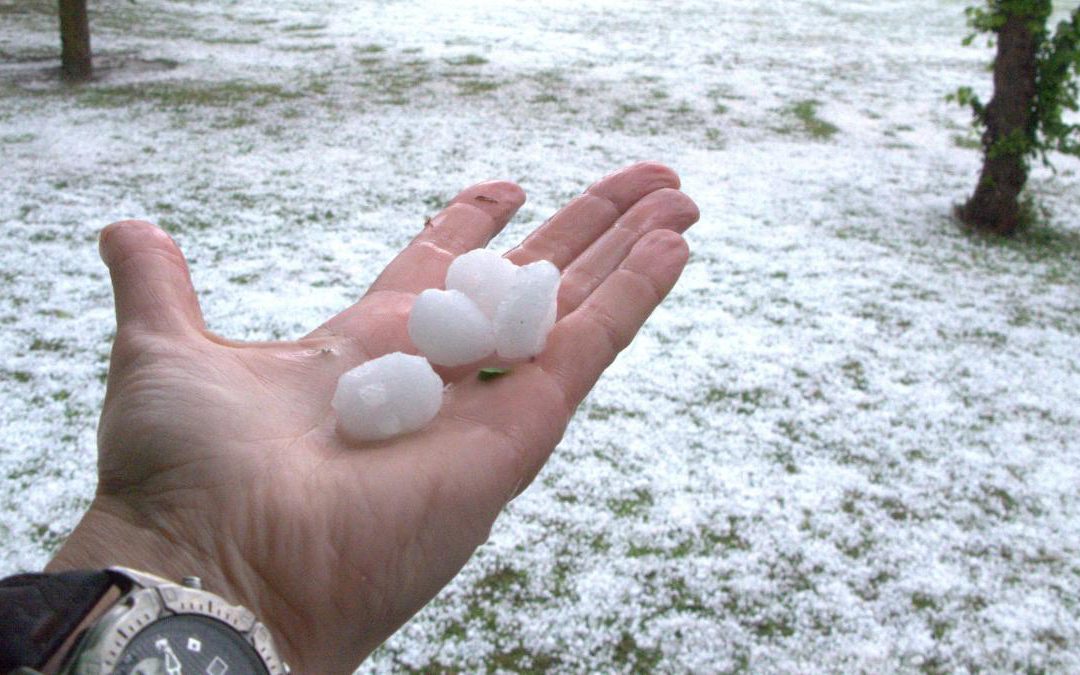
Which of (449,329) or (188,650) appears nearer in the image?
(188,650)

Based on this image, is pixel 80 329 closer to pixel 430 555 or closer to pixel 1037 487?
pixel 430 555

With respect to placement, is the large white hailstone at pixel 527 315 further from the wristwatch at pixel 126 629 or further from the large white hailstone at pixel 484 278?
the wristwatch at pixel 126 629

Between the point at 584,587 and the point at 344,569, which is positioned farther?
the point at 584,587

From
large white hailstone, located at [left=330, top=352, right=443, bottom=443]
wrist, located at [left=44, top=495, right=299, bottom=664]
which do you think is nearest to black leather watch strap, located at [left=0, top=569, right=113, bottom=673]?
wrist, located at [left=44, top=495, right=299, bottom=664]

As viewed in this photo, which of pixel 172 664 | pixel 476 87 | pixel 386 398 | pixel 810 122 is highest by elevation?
pixel 476 87

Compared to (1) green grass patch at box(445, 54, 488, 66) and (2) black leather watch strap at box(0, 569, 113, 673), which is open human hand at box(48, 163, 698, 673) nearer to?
(2) black leather watch strap at box(0, 569, 113, 673)

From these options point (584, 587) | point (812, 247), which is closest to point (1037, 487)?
point (584, 587)

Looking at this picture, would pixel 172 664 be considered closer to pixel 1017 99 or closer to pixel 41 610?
pixel 41 610

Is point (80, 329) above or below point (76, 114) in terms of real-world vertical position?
below

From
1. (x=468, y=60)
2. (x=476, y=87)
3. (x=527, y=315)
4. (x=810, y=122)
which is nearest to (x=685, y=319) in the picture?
(x=527, y=315)
